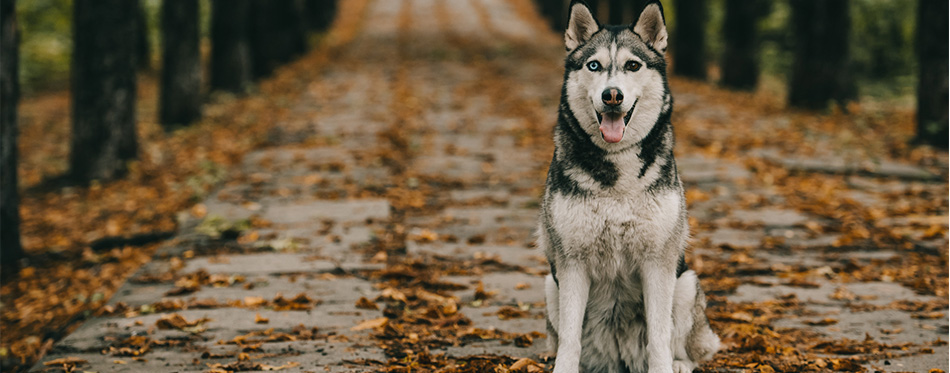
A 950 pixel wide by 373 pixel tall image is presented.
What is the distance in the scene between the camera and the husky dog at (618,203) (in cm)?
342

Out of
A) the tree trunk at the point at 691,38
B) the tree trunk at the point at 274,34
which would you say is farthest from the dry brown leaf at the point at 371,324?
the tree trunk at the point at 691,38

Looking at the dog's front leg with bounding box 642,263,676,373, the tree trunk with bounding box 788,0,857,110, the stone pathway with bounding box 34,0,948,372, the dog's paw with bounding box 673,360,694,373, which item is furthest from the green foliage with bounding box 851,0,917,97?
the dog's front leg with bounding box 642,263,676,373

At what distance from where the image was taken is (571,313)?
11.5 feet

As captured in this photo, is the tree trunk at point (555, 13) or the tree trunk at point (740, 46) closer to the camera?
the tree trunk at point (740, 46)

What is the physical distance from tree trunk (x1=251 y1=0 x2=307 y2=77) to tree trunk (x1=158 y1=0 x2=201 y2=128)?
5.35 m

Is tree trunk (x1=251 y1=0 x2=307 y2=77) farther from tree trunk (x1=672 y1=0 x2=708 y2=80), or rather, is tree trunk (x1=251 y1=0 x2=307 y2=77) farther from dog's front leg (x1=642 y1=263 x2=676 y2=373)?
dog's front leg (x1=642 y1=263 x2=676 y2=373)

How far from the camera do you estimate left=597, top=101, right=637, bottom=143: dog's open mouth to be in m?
3.37

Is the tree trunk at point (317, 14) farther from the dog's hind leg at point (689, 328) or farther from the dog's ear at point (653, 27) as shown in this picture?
the dog's hind leg at point (689, 328)

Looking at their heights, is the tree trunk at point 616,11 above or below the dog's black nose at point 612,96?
above

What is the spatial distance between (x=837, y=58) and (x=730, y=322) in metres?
9.35

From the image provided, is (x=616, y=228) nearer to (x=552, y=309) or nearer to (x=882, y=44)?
(x=552, y=309)

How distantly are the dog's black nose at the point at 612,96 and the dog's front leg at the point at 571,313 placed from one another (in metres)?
0.78

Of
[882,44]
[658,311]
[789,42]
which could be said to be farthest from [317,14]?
[658,311]

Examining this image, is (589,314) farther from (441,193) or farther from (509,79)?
(509,79)
